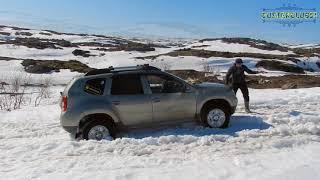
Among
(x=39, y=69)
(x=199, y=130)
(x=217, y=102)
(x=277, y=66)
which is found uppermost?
(x=277, y=66)

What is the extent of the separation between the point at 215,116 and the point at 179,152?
224 centimetres

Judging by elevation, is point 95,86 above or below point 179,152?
above

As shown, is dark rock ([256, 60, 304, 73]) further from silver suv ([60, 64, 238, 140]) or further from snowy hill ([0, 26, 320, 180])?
silver suv ([60, 64, 238, 140])

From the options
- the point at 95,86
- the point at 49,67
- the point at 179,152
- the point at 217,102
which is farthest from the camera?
the point at 49,67

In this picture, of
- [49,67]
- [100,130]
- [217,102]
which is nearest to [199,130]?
[217,102]

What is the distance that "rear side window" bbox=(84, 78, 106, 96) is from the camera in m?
11.0

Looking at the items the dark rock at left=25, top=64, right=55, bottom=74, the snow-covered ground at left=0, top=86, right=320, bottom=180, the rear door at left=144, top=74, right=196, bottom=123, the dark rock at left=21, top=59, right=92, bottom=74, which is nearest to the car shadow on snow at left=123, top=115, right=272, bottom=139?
the snow-covered ground at left=0, top=86, right=320, bottom=180

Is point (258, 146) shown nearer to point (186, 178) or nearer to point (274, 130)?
point (274, 130)

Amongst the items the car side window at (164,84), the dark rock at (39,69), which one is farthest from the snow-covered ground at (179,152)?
the dark rock at (39,69)

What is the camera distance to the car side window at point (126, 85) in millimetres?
11156

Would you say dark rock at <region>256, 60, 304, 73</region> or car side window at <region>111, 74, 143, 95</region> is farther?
dark rock at <region>256, 60, 304, 73</region>

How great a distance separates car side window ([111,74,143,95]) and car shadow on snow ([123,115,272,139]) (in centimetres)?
97

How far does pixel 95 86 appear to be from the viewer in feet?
36.4

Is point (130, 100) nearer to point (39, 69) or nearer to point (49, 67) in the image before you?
point (39, 69)
